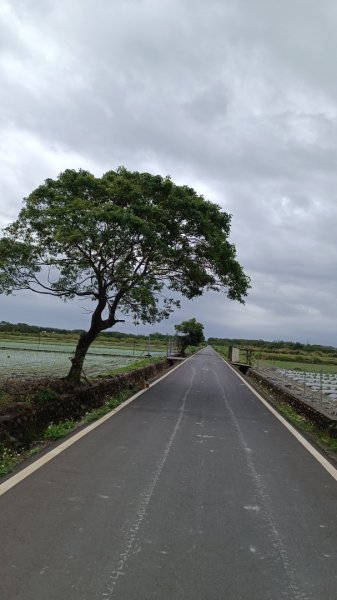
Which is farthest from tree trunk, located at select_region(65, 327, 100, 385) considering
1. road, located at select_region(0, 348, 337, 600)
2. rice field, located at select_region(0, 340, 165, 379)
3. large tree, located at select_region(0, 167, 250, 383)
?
rice field, located at select_region(0, 340, 165, 379)

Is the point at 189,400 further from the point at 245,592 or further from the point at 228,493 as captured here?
the point at 245,592

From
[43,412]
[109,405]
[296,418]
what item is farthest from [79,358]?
[296,418]

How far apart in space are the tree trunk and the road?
25.8ft

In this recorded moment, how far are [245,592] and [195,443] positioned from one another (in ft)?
16.3

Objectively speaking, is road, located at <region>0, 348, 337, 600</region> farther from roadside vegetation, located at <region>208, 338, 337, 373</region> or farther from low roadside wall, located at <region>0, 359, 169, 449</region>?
roadside vegetation, located at <region>208, 338, 337, 373</region>

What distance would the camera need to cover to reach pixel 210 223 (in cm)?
1510

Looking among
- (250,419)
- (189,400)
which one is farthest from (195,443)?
(189,400)

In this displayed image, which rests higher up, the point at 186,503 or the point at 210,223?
the point at 210,223

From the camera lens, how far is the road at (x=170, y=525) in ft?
11.2

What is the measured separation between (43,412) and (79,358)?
23.5ft

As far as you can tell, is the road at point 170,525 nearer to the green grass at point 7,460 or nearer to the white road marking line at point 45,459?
the white road marking line at point 45,459

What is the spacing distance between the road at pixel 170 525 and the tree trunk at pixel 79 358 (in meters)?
7.85

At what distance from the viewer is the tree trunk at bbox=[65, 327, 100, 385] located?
52.1 feet

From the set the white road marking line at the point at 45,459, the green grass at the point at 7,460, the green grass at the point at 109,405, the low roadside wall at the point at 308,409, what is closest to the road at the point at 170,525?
the white road marking line at the point at 45,459
